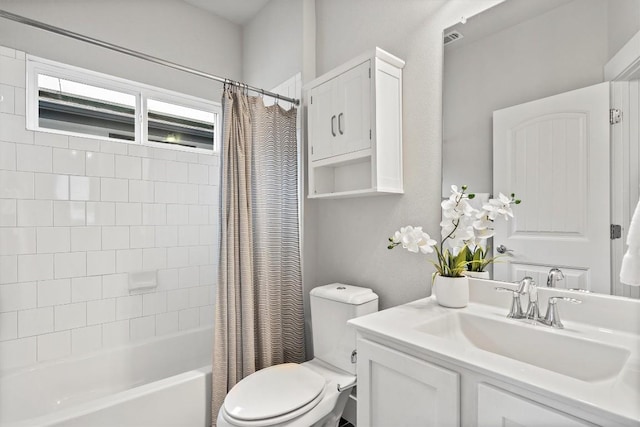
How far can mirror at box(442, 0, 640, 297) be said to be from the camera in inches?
42.2

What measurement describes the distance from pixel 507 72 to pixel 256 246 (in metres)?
1.50

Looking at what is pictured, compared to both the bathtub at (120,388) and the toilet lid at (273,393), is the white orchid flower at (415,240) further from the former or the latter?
the bathtub at (120,388)

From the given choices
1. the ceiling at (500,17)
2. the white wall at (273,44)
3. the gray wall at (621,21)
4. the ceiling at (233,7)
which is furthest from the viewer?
the ceiling at (233,7)

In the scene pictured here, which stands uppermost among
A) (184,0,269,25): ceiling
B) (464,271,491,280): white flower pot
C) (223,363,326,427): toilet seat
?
(184,0,269,25): ceiling

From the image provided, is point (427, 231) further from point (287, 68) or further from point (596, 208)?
point (287, 68)

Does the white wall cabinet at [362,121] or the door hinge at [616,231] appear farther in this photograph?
the white wall cabinet at [362,121]

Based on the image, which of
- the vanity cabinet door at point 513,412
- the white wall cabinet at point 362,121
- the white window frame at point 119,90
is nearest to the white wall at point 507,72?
the white wall cabinet at point 362,121

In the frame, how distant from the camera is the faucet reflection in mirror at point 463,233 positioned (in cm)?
126

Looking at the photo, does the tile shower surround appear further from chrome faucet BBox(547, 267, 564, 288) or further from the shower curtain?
chrome faucet BBox(547, 267, 564, 288)

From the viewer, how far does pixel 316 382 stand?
1.52 meters

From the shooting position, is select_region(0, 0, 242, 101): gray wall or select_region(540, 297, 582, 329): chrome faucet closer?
select_region(540, 297, 582, 329): chrome faucet

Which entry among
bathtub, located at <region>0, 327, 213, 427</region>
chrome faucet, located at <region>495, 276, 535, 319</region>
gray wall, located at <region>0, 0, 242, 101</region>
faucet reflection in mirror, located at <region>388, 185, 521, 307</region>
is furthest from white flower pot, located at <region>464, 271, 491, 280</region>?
gray wall, located at <region>0, 0, 242, 101</region>

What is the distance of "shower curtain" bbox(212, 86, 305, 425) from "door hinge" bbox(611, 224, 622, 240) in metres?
1.50

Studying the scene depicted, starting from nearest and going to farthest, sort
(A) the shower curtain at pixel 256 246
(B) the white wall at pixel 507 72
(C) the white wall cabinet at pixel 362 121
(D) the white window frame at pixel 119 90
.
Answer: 1. (B) the white wall at pixel 507 72
2. (C) the white wall cabinet at pixel 362 121
3. (A) the shower curtain at pixel 256 246
4. (D) the white window frame at pixel 119 90
